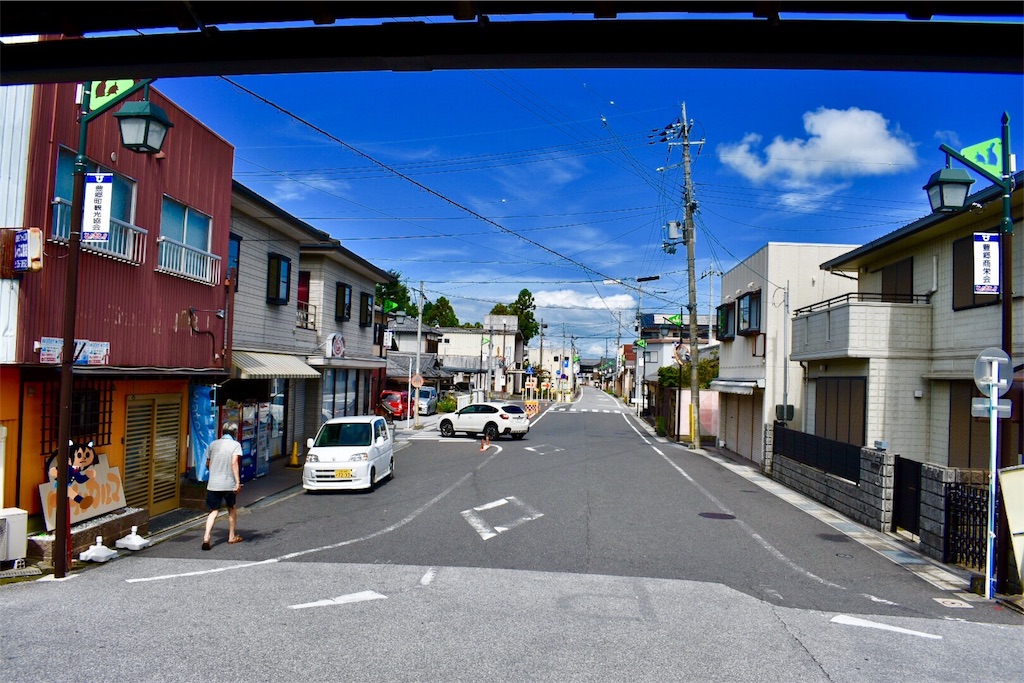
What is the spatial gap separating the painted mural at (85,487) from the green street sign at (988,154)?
42.4 feet

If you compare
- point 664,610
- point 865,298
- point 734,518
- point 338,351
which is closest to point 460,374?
point 338,351

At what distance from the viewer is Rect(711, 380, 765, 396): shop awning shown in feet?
82.5

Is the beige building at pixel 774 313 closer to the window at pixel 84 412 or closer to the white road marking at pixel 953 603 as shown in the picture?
the white road marking at pixel 953 603

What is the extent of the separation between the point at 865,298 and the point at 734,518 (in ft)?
33.7

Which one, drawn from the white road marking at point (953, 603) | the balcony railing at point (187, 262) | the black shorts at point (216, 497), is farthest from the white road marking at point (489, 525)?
the balcony railing at point (187, 262)

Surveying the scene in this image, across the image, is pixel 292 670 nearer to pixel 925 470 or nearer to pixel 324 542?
pixel 324 542

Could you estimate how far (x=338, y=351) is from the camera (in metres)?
24.5

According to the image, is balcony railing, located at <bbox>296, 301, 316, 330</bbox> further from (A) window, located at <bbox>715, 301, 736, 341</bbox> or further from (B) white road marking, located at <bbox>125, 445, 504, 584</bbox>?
(A) window, located at <bbox>715, 301, 736, 341</bbox>

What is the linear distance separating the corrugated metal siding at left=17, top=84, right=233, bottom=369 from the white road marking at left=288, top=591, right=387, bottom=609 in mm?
5019

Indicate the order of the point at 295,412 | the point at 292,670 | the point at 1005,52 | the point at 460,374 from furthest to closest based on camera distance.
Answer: the point at 460,374 < the point at 295,412 < the point at 292,670 < the point at 1005,52

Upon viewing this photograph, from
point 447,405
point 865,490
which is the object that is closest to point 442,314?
point 447,405

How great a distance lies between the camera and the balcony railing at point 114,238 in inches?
393

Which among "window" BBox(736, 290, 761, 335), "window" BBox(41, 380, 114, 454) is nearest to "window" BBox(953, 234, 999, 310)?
"window" BBox(736, 290, 761, 335)

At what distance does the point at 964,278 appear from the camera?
15.8 metres
